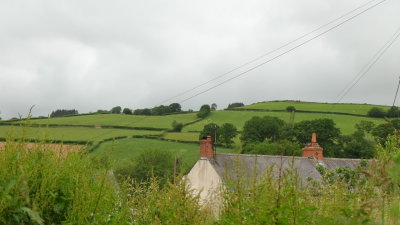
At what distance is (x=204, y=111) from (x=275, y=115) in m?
15.3

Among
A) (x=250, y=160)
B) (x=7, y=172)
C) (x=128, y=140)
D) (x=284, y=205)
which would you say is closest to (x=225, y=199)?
(x=284, y=205)

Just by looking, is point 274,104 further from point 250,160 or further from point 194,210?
point 194,210

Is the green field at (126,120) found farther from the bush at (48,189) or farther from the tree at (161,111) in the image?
the bush at (48,189)

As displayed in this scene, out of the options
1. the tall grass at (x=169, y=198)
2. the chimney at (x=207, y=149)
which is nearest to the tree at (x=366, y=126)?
the chimney at (x=207, y=149)

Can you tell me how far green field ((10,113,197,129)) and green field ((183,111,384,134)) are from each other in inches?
160

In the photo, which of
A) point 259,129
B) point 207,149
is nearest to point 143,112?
point 259,129

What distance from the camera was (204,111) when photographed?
91938 mm

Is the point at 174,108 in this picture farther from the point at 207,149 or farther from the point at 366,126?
the point at 207,149

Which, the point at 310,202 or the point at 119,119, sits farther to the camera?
the point at 119,119

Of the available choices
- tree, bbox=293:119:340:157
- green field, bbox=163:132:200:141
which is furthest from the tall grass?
green field, bbox=163:132:200:141

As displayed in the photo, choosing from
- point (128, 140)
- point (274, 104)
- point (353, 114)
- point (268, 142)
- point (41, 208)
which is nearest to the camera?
point (41, 208)

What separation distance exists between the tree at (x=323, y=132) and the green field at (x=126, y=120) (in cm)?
2481

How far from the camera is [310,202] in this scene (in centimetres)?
456

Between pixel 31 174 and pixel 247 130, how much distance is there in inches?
2669
